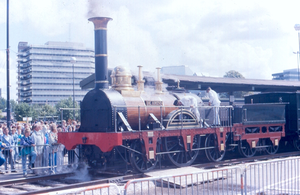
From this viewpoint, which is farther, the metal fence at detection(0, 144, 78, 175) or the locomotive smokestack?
the metal fence at detection(0, 144, 78, 175)

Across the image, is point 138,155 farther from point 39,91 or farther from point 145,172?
point 39,91

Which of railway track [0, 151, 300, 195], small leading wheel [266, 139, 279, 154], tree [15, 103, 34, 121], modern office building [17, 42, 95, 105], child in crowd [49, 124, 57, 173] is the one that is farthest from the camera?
modern office building [17, 42, 95, 105]

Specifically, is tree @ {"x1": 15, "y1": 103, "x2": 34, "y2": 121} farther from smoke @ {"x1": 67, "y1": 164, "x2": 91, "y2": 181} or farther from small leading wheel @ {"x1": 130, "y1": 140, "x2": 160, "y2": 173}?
small leading wheel @ {"x1": 130, "y1": 140, "x2": 160, "y2": 173}

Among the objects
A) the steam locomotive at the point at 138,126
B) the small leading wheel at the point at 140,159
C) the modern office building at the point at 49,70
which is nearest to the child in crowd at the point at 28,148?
the steam locomotive at the point at 138,126

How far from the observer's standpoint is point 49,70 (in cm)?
11919

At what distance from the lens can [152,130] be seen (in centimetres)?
1064

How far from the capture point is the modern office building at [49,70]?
116 m

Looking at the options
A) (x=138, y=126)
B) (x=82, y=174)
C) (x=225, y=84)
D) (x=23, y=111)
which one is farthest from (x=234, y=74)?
(x=82, y=174)

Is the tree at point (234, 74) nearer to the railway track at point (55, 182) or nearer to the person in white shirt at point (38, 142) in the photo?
the person in white shirt at point (38, 142)

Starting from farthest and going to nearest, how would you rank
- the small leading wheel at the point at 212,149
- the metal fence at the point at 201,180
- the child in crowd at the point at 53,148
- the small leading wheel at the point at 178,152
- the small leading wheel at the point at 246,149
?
the small leading wheel at the point at 246,149 < the small leading wheel at the point at 212,149 < the child in crowd at the point at 53,148 < the small leading wheel at the point at 178,152 < the metal fence at the point at 201,180

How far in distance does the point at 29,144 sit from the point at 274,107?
33.0ft

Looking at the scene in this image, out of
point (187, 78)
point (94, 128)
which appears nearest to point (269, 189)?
point (94, 128)

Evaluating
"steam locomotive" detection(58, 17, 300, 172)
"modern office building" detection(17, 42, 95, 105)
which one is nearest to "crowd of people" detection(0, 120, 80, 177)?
"steam locomotive" detection(58, 17, 300, 172)

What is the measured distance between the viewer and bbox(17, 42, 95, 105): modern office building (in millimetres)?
116312
